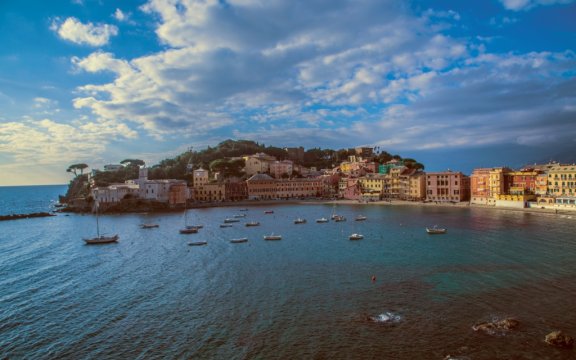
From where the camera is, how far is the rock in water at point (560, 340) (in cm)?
1597

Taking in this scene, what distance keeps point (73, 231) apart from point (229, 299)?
4447cm

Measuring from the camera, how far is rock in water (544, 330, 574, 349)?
15969mm

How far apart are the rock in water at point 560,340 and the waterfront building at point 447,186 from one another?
75505 millimetres

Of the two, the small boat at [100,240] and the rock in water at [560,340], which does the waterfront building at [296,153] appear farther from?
the rock in water at [560,340]

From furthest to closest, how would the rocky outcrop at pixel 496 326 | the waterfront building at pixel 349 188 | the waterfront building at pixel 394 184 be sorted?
the waterfront building at pixel 349 188, the waterfront building at pixel 394 184, the rocky outcrop at pixel 496 326

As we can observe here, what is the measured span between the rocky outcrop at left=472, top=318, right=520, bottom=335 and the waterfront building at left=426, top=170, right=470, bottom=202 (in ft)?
244

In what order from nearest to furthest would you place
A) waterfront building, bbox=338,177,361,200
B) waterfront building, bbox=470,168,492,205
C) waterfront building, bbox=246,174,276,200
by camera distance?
waterfront building, bbox=470,168,492,205
waterfront building, bbox=338,177,361,200
waterfront building, bbox=246,174,276,200

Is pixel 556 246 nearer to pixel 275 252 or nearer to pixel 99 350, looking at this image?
pixel 275 252

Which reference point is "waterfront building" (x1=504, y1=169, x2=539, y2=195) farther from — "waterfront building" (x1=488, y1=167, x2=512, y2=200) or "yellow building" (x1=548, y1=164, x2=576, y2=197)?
"yellow building" (x1=548, y1=164, x2=576, y2=197)

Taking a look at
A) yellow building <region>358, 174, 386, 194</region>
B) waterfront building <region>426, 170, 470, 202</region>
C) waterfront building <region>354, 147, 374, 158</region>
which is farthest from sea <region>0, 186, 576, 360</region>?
waterfront building <region>354, 147, 374, 158</region>

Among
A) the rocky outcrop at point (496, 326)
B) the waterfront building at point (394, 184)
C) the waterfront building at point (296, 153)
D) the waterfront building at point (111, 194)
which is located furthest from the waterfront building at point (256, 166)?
the rocky outcrop at point (496, 326)

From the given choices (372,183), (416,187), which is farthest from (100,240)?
(372,183)

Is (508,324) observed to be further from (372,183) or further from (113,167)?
(113,167)

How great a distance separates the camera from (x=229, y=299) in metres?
23.1
